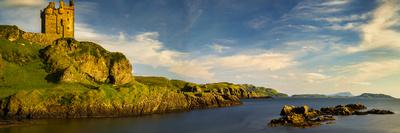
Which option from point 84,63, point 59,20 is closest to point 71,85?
point 84,63

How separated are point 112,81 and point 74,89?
3049cm

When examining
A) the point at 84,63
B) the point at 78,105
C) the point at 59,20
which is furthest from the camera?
the point at 59,20

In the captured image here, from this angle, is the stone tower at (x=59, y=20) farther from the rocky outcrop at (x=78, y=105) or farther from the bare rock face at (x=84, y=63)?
the rocky outcrop at (x=78, y=105)

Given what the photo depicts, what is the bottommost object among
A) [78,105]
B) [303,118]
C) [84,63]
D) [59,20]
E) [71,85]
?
[303,118]

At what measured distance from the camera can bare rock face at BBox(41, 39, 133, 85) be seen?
123 meters

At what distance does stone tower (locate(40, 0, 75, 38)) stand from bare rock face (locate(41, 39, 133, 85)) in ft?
45.3

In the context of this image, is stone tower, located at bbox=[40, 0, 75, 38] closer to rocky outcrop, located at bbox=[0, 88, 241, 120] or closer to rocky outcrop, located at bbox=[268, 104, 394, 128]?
rocky outcrop, located at bbox=[0, 88, 241, 120]

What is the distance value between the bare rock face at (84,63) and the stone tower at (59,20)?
13797 mm

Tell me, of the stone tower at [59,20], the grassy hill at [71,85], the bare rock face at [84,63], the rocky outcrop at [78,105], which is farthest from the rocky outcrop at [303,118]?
the stone tower at [59,20]

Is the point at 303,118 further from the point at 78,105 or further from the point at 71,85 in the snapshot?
the point at 71,85

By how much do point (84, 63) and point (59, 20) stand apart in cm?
3415

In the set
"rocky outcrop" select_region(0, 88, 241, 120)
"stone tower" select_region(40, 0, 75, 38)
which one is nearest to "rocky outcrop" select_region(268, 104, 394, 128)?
"rocky outcrop" select_region(0, 88, 241, 120)

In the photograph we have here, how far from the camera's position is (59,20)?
154 meters

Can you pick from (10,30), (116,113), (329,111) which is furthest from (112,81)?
(329,111)
